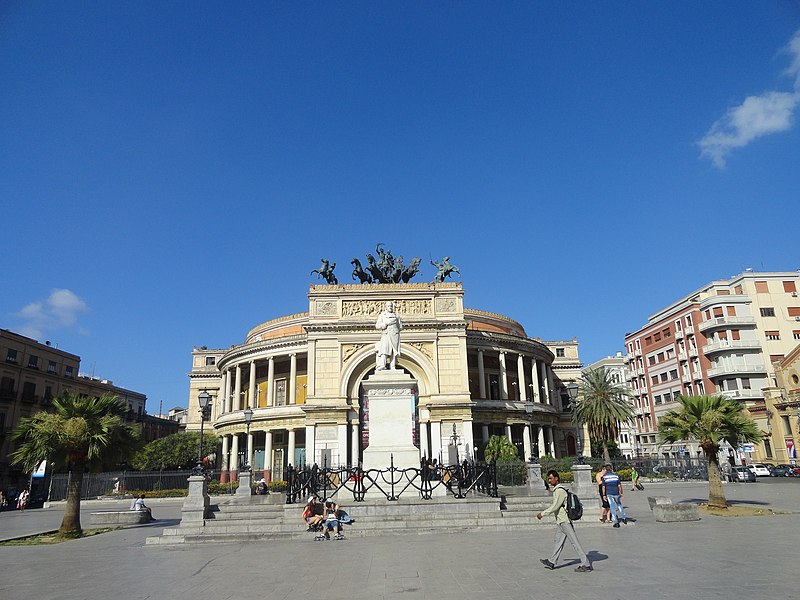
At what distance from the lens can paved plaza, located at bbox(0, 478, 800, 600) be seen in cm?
791

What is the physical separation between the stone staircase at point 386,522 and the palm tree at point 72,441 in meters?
5.40

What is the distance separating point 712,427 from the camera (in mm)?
19922

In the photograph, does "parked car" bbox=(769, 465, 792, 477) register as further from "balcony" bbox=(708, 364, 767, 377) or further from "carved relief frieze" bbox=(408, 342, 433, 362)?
"carved relief frieze" bbox=(408, 342, 433, 362)

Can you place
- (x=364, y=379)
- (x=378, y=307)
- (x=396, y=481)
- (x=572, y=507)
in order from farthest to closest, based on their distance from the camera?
(x=378, y=307) < (x=364, y=379) < (x=396, y=481) < (x=572, y=507)

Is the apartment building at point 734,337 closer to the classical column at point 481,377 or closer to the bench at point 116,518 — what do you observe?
the classical column at point 481,377

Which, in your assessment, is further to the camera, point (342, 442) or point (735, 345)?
point (735, 345)

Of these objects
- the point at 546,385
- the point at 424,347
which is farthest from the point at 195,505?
the point at 546,385

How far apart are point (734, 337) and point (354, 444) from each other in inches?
1759

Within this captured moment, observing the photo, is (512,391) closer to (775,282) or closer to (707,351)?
(707,351)

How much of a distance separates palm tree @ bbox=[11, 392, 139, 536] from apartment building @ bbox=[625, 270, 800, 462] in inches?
2279

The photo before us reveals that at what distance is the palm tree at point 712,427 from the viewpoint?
1981cm

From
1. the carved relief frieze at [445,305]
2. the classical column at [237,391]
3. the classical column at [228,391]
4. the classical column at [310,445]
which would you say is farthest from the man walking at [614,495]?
the classical column at [228,391]

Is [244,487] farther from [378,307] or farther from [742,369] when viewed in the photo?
[742,369]

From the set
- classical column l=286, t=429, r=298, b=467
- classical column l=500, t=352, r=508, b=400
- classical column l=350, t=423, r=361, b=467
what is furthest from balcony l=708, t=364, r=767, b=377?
classical column l=286, t=429, r=298, b=467
